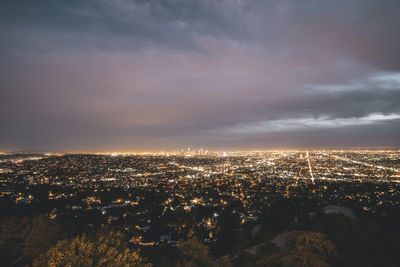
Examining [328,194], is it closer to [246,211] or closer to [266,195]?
[266,195]

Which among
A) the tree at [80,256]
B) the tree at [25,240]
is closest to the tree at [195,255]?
the tree at [80,256]

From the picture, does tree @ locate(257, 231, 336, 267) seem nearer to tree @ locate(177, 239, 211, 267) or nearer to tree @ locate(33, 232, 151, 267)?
tree @ locate(177, 239, 211, 267)

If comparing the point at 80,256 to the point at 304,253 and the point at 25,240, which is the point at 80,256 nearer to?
the point at 304,253

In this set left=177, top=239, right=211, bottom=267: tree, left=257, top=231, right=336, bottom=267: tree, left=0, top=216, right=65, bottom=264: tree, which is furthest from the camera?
left=0, top=216, right=65, bottom=264: tree

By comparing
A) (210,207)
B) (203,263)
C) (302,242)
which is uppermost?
(302,242)

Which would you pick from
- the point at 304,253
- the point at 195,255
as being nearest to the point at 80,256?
the point at 195,255

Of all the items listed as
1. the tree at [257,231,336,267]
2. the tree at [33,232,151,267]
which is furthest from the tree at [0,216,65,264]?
the tree at [257,231,336,267]

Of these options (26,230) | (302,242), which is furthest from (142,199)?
(302,242)

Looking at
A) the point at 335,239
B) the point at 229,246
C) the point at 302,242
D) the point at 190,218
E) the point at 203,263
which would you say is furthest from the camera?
the point at 190,218
